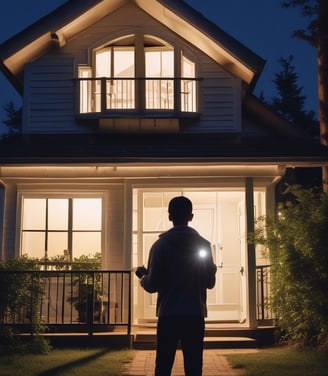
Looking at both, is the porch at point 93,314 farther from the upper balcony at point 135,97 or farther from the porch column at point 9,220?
the upper balcony at point 135,97

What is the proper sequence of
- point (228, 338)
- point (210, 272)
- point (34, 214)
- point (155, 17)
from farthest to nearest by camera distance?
1. point (155, 17)
2. point (34, 214)
3. point (228, 338)
4. point (210, 272)

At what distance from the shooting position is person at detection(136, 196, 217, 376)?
4.13 m

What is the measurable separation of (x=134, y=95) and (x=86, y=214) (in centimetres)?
236

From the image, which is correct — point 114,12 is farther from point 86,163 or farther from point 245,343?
point 245,343

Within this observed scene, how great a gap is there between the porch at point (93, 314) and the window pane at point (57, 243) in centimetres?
47

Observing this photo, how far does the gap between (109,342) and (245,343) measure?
80.1 inches

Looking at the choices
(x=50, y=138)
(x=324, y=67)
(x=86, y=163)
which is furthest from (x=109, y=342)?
(x=324, y=67)

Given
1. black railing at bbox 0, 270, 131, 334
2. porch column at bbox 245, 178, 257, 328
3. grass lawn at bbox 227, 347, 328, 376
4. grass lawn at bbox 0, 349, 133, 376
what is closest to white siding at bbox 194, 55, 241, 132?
porch column at bbox 245, 178, 257, 328

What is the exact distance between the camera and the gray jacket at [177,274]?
4152 millimetres

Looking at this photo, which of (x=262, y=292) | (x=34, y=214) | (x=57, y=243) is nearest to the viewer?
(x=262, y=292)

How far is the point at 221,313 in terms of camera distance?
12172 millimetres

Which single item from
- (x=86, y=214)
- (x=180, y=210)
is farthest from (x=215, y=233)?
(x=180, y=210)

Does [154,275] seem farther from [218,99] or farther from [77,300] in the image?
[218,99]

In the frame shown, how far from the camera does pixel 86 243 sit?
1204cm
